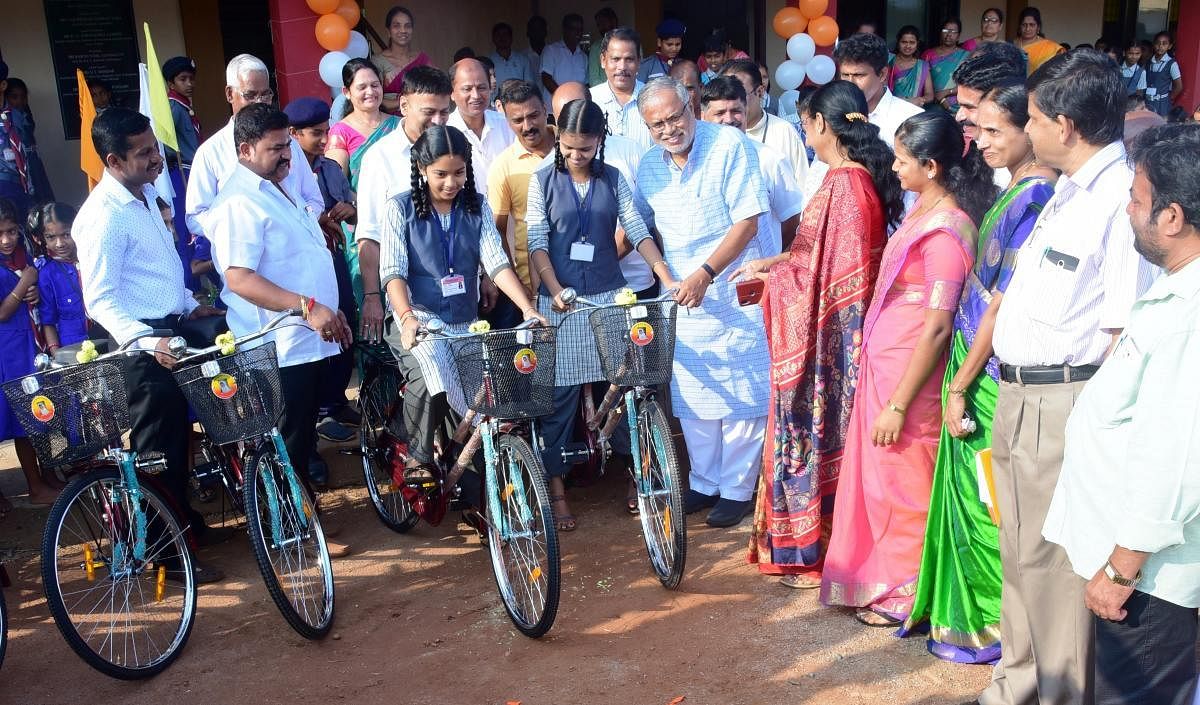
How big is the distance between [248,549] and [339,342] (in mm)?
1211

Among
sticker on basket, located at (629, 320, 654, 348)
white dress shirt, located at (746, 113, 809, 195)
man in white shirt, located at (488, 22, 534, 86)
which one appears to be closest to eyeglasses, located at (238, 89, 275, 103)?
white dress shirt, located at (746, 113, 809, 195)

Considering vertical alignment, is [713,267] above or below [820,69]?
below

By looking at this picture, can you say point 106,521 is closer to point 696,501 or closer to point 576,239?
point 576,239

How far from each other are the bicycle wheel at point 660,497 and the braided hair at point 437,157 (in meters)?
1.14

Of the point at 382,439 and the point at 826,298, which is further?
the point at 382,439

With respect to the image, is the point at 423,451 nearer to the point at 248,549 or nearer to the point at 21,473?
the point at 248,549

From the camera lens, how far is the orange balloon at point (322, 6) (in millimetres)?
7676

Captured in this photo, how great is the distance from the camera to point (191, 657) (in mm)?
3791

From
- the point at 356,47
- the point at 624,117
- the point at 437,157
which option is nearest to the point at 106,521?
the point at 437,157

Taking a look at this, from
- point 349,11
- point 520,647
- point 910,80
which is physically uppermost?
point 349,11

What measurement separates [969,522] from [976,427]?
14.1 inches

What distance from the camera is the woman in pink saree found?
333 cm

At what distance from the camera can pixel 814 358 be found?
3.94 meters

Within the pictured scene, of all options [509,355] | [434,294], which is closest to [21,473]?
[434,294]
